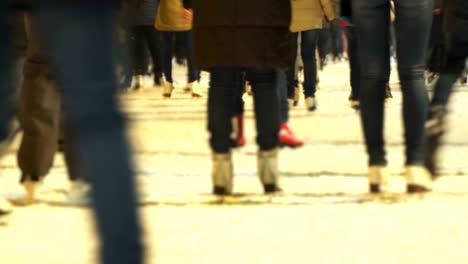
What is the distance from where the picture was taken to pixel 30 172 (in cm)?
394

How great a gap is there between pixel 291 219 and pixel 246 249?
53cm

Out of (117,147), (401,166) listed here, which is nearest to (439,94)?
(401,166)

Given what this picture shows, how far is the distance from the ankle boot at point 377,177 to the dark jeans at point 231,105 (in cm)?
42

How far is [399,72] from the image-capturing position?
13.1 feet

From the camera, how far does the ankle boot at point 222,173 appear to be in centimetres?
401

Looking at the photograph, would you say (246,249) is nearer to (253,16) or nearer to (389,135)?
(253,16)

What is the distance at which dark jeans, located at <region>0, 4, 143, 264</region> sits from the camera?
1700 millimetres

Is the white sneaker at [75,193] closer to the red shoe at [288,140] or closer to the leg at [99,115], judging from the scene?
the red shoe at [288,140]

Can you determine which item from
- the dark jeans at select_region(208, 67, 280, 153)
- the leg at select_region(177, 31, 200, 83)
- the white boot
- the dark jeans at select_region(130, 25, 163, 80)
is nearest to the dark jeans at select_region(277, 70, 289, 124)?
the dark jeans at select_region(208, 67, 280, 153)

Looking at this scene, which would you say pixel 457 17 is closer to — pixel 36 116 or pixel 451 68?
pixel 451 68

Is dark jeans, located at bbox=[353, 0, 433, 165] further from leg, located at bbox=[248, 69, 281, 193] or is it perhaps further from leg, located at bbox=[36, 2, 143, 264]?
leg, located at bbox=[36, 2, 143, 264]

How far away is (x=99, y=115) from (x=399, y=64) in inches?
97.1

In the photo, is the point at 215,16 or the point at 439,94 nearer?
the point at 215,16

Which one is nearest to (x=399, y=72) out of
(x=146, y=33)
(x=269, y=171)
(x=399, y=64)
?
(x=399, y=64)
